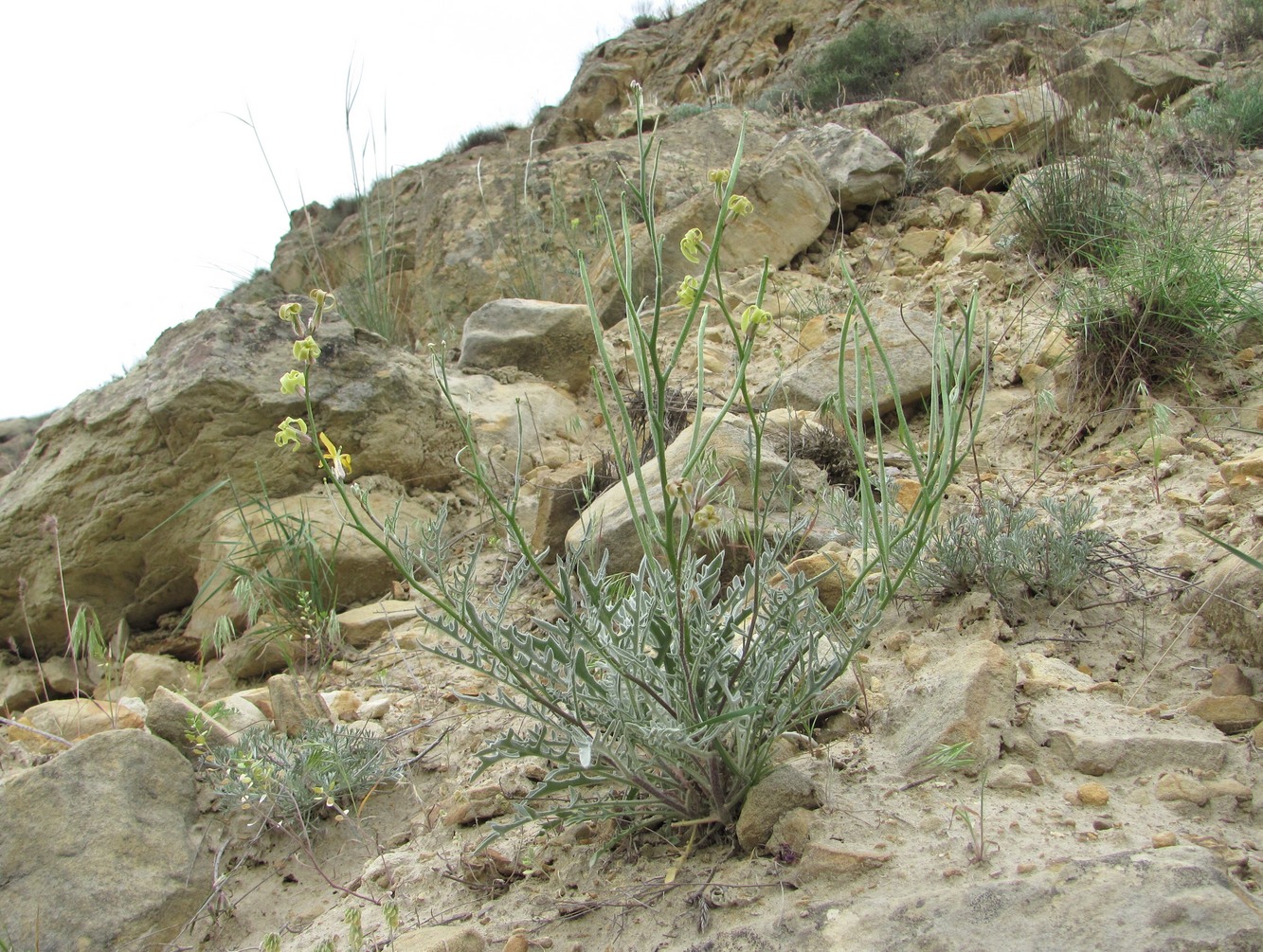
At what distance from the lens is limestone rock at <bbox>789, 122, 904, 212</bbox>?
4.86 meters

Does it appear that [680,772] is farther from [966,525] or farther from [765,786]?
[966,525]

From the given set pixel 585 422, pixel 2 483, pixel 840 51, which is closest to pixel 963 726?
pixel 585 422

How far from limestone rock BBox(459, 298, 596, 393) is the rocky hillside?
0.9 inches

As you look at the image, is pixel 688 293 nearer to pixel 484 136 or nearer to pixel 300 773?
pixel 300 773

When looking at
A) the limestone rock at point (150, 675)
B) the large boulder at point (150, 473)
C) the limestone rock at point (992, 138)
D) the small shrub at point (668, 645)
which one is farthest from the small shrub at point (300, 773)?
the limestone rock at point (992, 138)

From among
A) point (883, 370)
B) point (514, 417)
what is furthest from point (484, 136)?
point (883, 370)

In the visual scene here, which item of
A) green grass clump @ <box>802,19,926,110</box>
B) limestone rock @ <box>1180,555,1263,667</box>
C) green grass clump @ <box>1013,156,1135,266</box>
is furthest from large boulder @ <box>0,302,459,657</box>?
green grass clump @ <box>802,19,926,110</box>

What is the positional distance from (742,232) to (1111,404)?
2555mm

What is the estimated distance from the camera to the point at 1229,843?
3.39 feet

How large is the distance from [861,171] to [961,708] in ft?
13.8

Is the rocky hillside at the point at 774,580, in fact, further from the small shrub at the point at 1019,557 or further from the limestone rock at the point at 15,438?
the limestone rock at the point at 15,438

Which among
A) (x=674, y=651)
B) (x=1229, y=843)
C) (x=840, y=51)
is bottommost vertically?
(x=1229, y=843)

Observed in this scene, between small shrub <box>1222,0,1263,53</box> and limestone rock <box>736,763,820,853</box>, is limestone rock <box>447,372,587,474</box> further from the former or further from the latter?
small shrub <box>1222,0,1263,53</box>

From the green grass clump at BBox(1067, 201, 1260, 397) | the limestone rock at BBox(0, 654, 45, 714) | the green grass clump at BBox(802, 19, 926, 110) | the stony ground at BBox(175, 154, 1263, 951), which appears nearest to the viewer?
the stony ground at BBox(175, 154, 1263, 951)
